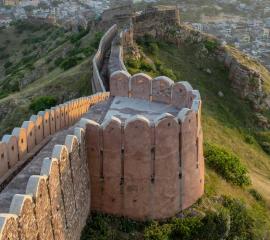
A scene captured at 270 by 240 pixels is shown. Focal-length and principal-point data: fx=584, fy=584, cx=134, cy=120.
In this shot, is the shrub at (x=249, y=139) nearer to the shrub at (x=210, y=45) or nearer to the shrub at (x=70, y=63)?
the shrub at (x=210, y=45)

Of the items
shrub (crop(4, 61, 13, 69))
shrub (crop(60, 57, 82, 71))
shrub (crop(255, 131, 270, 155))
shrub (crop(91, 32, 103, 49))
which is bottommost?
shrub (crop(4, 61, 13, 69))

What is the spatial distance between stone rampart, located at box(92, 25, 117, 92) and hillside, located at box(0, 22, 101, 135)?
992 millimetres

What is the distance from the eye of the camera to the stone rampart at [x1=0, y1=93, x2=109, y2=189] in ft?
56.9

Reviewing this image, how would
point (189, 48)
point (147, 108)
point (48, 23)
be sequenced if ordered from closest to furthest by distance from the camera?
point (147, 108) < point (189, 48) < point (48, 23)

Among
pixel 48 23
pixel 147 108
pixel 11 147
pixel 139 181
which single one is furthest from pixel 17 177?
pixel 48 23

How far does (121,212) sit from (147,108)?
4.51 meters

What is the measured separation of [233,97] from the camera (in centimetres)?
4519

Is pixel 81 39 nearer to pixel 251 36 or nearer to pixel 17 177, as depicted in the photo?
pixel 17 177

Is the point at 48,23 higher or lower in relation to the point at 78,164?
lower

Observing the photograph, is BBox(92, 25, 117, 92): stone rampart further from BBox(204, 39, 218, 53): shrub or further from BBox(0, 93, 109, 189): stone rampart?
BBox(0, 93, 109, 189): stone rampart

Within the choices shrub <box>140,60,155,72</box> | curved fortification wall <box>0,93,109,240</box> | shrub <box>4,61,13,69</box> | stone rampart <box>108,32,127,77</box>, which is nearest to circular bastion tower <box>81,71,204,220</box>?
curved fortification wall <box>0,93,109,240</box>

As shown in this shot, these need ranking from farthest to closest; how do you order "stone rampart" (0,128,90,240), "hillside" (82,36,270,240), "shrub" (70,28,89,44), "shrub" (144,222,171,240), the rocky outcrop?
"shrub" (70,28,89,44), the rocky outcrop, "hillside" (82,36,270,240), "shrub" (144,222,171,240), "stone rampart" (0,128,90,240)

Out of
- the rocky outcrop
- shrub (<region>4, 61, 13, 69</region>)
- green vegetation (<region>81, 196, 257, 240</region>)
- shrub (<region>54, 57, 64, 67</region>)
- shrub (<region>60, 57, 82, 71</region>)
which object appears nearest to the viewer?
green vegetation (<region>81, 196, 257, 240</region>)

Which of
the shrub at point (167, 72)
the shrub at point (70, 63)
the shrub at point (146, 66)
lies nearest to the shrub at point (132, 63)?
the shrub at point (146, 66)
